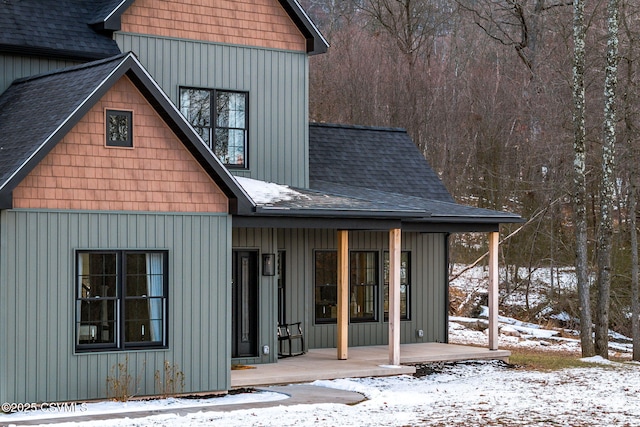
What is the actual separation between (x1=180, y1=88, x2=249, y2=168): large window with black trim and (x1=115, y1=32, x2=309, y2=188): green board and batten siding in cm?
14

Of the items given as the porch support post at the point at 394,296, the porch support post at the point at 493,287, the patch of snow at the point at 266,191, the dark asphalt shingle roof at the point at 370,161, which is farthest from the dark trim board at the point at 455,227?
the patch of snow at the point at 266,191

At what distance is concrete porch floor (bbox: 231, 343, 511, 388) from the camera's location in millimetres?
15422

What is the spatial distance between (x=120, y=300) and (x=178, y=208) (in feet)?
5.11

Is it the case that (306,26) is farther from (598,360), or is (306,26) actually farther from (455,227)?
(598,360)

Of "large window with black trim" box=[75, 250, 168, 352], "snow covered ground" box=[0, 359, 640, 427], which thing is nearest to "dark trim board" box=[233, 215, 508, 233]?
"large window with black trim" box=[75, 250, 168, 352]

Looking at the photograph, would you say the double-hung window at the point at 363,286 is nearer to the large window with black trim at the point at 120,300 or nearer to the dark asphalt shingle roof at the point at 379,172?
the dark asphalt shingle roof at the point at 379,172

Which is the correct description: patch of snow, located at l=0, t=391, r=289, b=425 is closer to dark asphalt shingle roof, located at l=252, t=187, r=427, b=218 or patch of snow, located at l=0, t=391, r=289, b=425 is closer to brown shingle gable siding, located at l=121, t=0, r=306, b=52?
dark asphalt shingle roof, located at l=252, t=187, r=427, b=218

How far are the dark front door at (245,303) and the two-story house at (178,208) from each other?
3cm

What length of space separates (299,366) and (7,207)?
619cm

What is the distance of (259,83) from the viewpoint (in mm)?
17906

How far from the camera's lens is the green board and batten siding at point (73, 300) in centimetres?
1268

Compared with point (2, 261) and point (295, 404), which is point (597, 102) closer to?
point (295, 404)

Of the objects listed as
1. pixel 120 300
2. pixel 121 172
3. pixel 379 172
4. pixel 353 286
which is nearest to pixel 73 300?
pixel 120 300

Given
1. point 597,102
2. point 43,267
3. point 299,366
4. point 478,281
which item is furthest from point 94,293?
point 478,281
